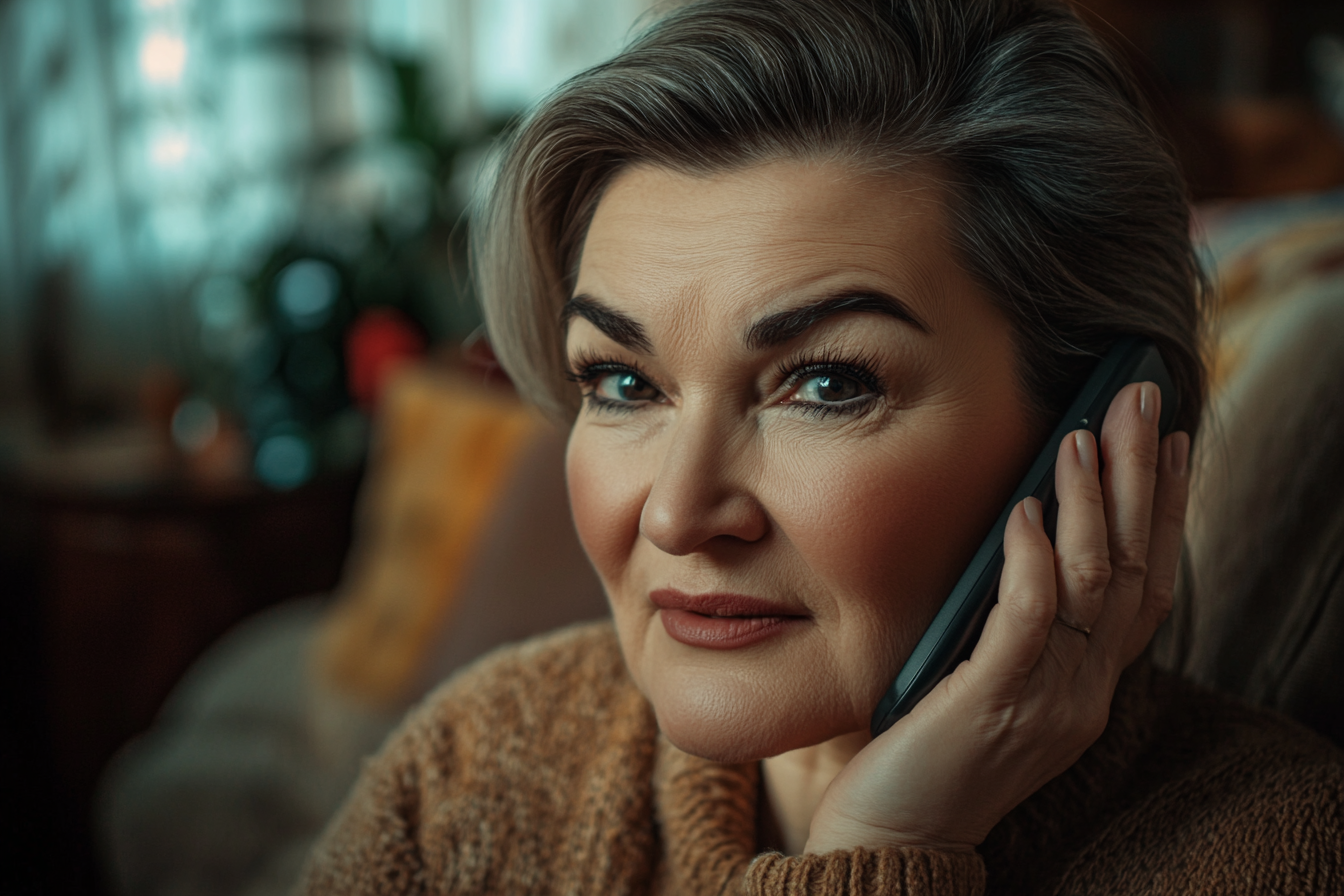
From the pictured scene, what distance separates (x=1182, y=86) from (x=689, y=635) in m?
2.53

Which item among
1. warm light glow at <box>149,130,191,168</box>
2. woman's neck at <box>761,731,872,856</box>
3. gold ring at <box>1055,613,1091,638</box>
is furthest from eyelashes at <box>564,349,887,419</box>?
warm light glow at <box>149,130,191,168</box>

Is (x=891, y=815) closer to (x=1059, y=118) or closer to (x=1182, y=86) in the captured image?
(x=1059, y=118)

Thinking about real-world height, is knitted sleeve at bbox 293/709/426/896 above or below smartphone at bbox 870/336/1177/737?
below

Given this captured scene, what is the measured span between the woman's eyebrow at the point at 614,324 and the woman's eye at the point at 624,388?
0.15ft

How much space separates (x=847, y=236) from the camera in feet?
2.32

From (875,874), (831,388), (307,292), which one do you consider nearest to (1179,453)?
(831,388)

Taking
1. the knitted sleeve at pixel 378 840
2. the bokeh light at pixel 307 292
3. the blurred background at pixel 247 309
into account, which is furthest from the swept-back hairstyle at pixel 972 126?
the bokeh light at pixel 307 292

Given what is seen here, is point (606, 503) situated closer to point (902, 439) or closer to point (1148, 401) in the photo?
point (902, 439)

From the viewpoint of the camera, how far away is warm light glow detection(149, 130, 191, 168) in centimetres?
348

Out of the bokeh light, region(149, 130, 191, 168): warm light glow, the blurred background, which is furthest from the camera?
region(149, 130, 191, 168): warm light glow

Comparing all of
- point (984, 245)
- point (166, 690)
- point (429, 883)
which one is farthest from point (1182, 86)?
point (166, 690)

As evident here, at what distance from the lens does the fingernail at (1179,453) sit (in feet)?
2.57

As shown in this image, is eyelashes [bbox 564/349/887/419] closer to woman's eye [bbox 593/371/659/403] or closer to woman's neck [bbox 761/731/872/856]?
woman's eye [bbox 593/371/659/403]

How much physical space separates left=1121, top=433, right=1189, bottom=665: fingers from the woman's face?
0.14 metres
